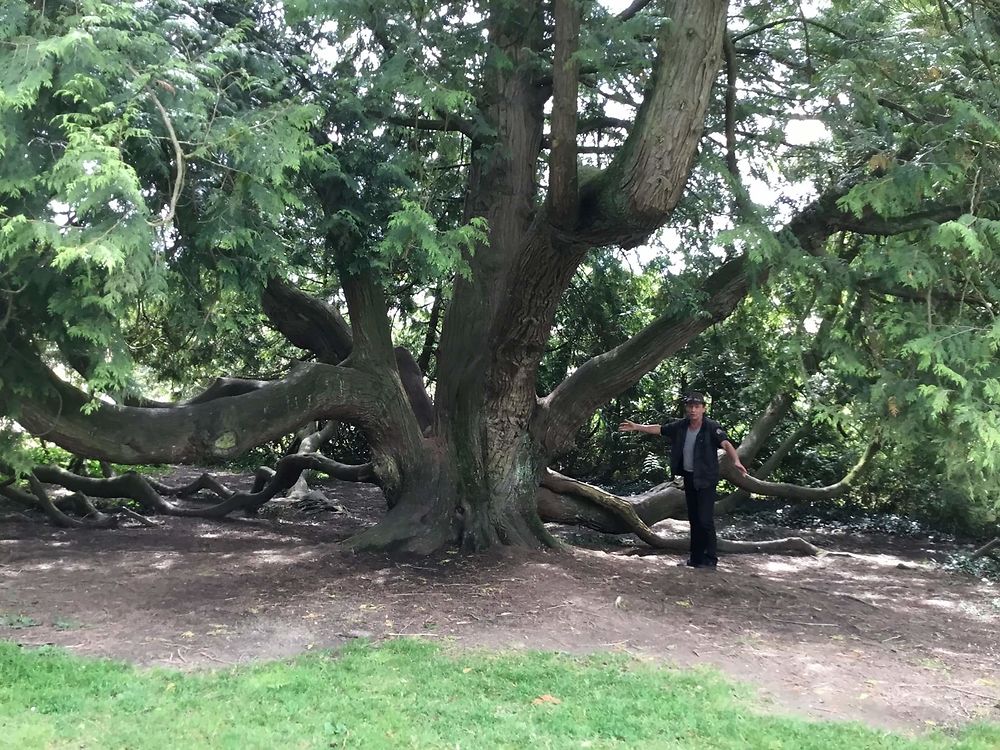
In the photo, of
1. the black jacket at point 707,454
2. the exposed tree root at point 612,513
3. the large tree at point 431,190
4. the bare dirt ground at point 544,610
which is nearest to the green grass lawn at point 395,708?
the bare dirt ground at point 544,610

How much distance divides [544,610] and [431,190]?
14.0 feet

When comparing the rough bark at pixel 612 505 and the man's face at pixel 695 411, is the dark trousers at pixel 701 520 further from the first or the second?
the rough bark at pixel 612 505

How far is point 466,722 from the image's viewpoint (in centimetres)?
397

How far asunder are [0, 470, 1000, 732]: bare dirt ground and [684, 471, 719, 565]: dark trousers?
0.28m

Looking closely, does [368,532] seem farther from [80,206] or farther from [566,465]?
[566,465]

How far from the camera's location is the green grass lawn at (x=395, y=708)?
3.76m

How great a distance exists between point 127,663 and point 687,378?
424 inches

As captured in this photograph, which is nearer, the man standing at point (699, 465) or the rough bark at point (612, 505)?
the man standing at point (699, 465)

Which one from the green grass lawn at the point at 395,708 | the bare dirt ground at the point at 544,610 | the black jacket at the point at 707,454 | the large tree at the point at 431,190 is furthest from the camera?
the black jacket at the point at 707,454

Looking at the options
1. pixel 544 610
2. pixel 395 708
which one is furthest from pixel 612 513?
pixel 395 708

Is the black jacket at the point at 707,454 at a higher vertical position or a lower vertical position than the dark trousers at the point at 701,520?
higher

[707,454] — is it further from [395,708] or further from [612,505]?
[395,708]

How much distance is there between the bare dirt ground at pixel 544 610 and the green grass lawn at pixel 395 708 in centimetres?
35

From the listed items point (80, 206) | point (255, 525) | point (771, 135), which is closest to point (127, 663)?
point (80, 206)
